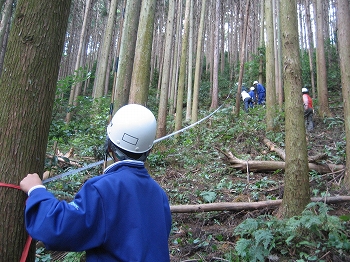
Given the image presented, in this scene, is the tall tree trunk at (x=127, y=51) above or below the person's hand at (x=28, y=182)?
above

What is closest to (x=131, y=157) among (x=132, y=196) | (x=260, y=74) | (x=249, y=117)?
(x=132, y=196)

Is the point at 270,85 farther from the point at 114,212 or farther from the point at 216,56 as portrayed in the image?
the point at 114,212

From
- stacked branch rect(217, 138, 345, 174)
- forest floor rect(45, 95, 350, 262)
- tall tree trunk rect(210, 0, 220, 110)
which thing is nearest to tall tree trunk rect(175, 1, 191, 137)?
forest floor rect(45, 95, 350, 262)

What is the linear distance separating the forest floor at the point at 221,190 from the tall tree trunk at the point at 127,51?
82.8 inches

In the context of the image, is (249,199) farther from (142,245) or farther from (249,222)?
(142,245)

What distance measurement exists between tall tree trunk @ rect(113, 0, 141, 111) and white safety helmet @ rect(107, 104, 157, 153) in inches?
141

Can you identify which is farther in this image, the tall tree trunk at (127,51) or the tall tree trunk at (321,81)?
the tall tree trunk at (321,81)

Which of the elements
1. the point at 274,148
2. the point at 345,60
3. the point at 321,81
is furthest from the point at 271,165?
the point at 321,81

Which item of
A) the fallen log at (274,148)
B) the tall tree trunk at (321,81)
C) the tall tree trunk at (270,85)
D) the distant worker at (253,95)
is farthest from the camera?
the distant worker at (253,95)

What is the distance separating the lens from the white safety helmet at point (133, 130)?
1607mm

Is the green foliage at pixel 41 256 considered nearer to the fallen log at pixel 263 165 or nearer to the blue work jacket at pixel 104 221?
the blue work jacket at pixel 104 221

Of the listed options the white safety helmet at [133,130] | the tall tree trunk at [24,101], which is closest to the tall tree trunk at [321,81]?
the white safety helmet at [133,130]

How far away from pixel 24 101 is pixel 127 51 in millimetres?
3903

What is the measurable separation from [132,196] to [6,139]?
89cm
